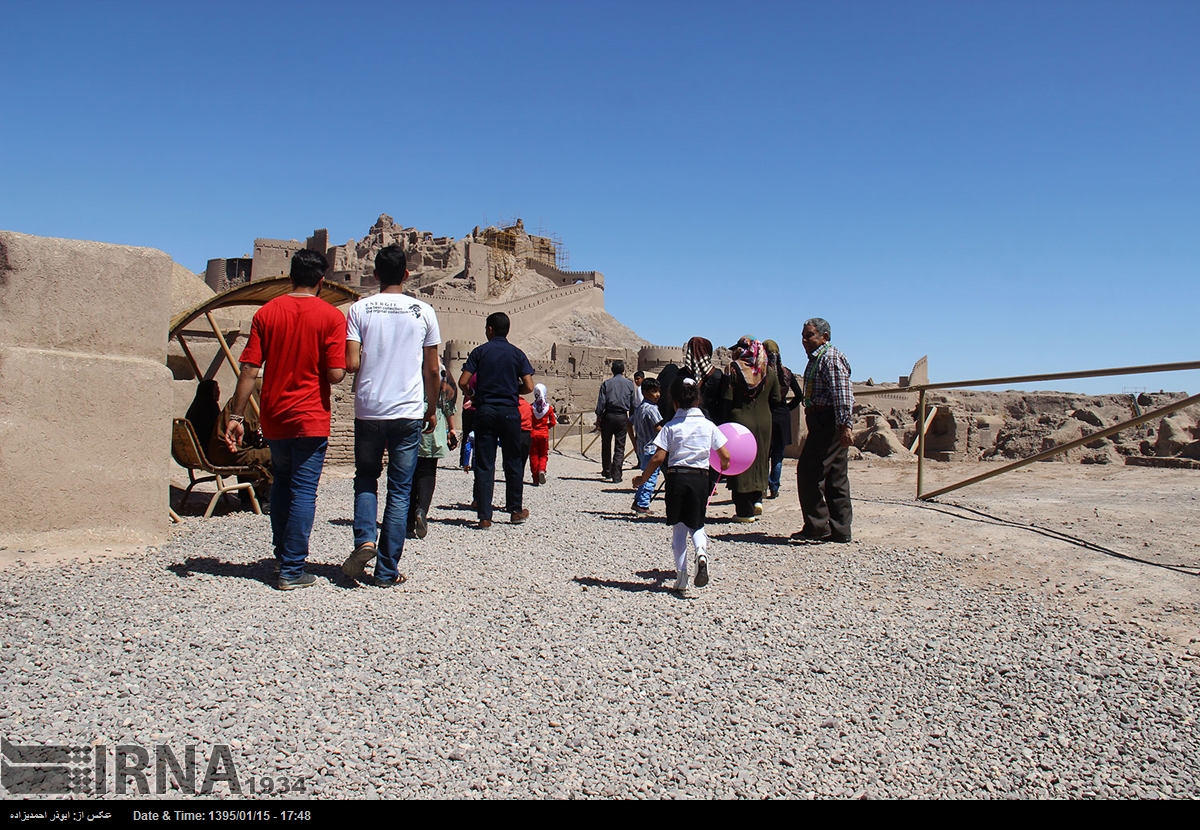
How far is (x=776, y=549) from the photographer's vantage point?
5883mm

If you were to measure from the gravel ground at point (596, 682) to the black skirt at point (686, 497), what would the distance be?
43cm

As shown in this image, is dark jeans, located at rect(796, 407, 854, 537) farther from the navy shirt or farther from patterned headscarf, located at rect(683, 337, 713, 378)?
the navy shirt

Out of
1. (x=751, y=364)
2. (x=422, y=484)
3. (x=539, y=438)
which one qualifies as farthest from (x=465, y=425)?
(x=751, y=364)

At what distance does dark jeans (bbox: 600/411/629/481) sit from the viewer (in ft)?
35.6

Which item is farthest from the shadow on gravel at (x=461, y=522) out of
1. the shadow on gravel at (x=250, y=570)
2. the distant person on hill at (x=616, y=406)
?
the distant person on hill at (x=616, y=406)

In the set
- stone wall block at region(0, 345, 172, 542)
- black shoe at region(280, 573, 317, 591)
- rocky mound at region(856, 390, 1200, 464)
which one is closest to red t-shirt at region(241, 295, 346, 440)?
black shoe at region(280, 573, 317, 591)

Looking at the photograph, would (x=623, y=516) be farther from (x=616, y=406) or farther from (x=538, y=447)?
(x=616, y=406)

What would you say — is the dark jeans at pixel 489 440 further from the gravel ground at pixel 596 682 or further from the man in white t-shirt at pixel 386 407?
the man in white t-shirt at pixel 386 407

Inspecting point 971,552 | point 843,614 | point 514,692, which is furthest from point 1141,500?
point 514,692

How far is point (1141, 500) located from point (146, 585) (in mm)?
Result: 7998

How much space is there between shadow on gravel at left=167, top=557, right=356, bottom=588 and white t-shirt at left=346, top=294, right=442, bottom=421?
0.91 metres

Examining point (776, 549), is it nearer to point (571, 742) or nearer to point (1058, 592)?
point (1058, 592)
